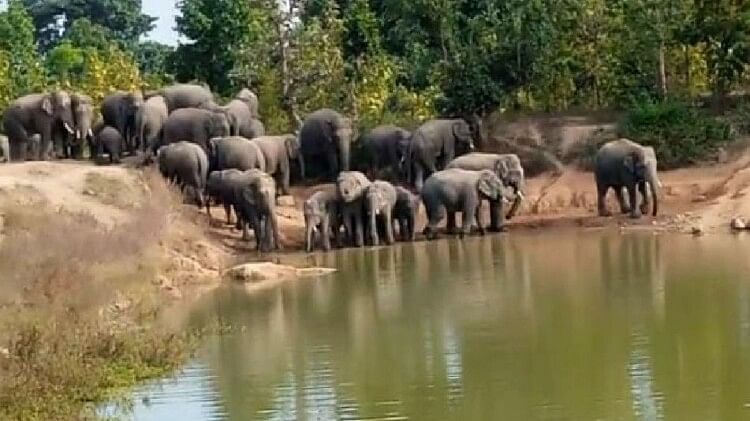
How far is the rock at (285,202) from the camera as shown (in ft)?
110

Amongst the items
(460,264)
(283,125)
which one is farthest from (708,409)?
(283,125)

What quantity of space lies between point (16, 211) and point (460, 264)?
273 inches

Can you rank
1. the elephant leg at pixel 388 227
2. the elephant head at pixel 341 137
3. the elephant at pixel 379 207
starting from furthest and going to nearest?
the elephant head at pixel 341 137
the elephant leg at pixel 388 227
the elephant at pixel 379 207

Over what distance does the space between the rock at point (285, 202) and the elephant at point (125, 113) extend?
12.6 feet

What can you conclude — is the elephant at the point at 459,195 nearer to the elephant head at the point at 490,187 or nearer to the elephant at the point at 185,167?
the elephant head at the point at 490,187

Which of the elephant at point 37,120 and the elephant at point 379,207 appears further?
the elephant at point 37,120

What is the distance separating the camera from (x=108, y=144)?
115 ft

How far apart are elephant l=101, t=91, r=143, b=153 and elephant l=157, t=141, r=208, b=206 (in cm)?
391

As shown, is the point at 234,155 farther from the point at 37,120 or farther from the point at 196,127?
the point at 37,120

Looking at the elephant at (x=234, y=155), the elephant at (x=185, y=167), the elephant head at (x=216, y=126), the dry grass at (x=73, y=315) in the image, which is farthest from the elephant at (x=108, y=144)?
the dry grass at (x=73, y=315)

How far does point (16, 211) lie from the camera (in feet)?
78.7

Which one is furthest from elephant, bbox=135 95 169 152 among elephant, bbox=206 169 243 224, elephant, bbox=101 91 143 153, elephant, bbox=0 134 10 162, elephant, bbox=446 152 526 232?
elephant, bbox=446 152 526 232

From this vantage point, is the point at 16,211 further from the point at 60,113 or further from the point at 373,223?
the point at 60,113

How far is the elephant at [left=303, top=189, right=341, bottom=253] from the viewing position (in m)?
29.6
